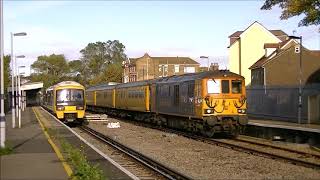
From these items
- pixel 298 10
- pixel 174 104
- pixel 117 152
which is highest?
pixel 298 10

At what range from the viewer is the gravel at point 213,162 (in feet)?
44.6

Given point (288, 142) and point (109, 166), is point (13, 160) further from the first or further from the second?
point (288, 142)

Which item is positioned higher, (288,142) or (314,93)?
(314,93)

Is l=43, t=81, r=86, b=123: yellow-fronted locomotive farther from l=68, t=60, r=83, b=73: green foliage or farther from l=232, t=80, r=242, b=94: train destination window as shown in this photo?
l=68, t=60, r=83, b=73: green foliage

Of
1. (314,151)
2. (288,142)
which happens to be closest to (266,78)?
(288,142)

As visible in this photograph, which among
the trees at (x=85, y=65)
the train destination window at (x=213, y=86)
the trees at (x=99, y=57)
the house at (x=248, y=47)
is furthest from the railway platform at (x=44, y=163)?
the trees at (x=99, y=57)

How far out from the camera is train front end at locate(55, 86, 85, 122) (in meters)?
34.6

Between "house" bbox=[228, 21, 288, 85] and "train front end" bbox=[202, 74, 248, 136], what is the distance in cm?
4820

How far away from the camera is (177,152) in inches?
753

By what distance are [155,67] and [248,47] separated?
186 ft

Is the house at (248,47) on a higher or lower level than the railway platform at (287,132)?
higher

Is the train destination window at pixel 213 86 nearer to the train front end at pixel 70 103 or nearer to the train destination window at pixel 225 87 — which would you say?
the train destination window at pixel 225 87

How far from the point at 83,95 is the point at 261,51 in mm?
44109

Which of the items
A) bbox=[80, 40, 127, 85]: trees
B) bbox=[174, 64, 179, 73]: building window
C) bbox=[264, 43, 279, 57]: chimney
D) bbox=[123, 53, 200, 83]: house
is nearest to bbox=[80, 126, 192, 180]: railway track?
bbox=[264, 43, 279, 57]: chimney
